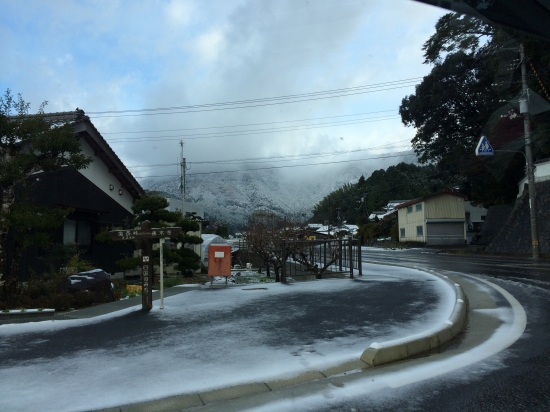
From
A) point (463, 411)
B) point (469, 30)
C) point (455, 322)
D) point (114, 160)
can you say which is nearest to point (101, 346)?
point (463, 411)

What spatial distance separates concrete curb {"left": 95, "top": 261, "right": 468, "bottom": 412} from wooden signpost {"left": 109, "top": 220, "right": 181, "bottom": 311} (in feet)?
16.5

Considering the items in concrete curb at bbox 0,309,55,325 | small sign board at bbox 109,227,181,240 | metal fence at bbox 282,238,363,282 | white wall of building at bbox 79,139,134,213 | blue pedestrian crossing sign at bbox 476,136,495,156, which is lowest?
concrete curb at bbox 0,309,55,325

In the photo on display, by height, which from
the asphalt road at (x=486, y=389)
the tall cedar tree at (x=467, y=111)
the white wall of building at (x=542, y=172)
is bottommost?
the asphalt road at (x=486, y=389)

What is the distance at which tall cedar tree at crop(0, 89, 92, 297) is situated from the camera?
9.20 metres

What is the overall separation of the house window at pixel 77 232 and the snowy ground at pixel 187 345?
26.1ft

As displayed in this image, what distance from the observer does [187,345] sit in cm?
612

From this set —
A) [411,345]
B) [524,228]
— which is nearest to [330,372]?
[411,345]

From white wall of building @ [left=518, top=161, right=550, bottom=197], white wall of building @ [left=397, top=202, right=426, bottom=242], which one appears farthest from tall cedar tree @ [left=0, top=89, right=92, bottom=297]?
white wall of building @ [left=397, top=202, right=426, bottom=242]

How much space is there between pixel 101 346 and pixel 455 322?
17.3 ft

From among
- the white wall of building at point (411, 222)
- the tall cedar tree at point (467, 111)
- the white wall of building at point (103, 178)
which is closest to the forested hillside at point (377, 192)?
the white wall of building at point (411, 222)

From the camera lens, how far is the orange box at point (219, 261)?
1377cm

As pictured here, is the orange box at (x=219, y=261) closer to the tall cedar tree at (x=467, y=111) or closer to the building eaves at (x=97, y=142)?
the building eaves at (x=97, y=142)

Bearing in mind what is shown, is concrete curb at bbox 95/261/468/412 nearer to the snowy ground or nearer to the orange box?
the snowy ground

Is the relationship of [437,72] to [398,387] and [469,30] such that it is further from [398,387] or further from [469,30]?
[398,387]
